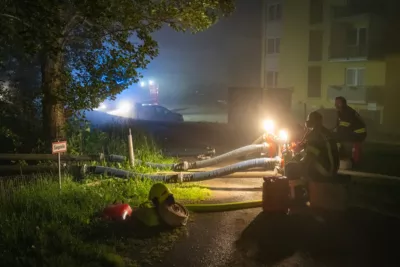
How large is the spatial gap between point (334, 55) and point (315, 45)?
9.48 ft

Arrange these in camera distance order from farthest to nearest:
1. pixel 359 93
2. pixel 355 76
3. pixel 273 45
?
pixel 273 45 → pixel 355 76 → pixel 359 93

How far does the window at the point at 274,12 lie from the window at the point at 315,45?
4.08 m

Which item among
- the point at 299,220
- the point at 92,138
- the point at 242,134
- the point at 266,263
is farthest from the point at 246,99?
the point at 266,263

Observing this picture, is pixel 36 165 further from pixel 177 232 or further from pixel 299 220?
pixel 299 220

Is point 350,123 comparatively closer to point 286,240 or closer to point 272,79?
point 286,240

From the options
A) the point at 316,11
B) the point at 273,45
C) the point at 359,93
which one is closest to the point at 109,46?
the point at 359,93

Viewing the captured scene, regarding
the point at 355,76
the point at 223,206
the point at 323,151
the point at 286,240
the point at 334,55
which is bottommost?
the point at 286,240

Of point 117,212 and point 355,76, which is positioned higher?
point 355,76

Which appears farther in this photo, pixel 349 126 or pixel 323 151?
pixel 349 126

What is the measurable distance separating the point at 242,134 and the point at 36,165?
10112mm

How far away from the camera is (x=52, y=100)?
10.7 meters

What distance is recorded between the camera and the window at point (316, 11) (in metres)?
34.6

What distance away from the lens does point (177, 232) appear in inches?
250

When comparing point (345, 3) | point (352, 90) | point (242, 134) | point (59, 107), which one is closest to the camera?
point (59, 107)
